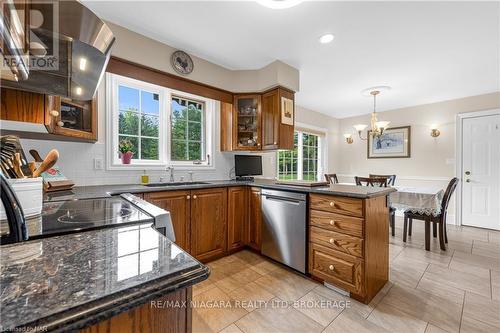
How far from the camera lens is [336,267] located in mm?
1884

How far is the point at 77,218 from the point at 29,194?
0.21m

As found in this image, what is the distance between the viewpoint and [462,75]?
3.16 meters

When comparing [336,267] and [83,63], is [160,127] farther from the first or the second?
[336,267]

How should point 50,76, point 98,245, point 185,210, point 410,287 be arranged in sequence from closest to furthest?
point 98,245
point 50,76
point 410,287
point 185,210

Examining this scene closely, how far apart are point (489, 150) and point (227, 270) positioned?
16.0 ft

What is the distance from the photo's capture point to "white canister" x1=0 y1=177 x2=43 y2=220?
872mm

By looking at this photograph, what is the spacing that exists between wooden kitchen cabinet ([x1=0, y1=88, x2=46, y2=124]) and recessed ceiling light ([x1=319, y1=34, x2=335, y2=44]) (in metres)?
2.49

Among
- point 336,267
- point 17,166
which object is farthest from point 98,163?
point 336,267

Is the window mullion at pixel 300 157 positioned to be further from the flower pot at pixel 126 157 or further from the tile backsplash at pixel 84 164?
the flower pot at pixel 126 157

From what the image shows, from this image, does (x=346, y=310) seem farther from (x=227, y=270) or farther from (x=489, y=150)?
(x=489, y=150)

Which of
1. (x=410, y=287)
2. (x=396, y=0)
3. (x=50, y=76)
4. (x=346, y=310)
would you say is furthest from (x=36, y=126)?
(x=410, y=287)

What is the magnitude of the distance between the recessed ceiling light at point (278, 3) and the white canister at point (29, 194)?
6.37 ft

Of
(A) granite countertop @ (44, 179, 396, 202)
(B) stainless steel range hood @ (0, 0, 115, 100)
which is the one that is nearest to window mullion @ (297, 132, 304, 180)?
(A) granite countertop @ (44, 179, 396, 202)

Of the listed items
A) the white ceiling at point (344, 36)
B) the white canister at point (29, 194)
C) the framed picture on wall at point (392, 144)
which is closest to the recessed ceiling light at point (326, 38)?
the white ceiling at point (344, 36)
